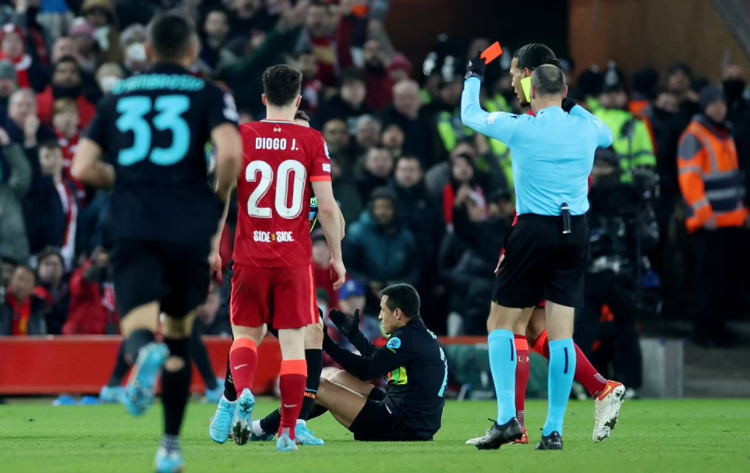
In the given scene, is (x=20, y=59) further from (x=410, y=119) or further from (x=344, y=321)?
(x=344, y=321)

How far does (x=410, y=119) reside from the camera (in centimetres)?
1769

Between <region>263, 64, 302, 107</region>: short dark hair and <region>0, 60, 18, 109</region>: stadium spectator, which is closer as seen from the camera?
<region>263, 64, 302, 107</region>: short dark hair

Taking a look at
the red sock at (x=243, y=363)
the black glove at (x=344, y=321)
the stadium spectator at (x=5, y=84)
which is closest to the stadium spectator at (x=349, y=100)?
the stadium spectator at (x=5, y=84)

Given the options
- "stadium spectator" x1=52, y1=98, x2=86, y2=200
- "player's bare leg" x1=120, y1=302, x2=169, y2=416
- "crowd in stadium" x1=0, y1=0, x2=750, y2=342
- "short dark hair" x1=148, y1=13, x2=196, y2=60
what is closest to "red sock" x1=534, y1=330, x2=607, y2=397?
"player's bare leg" x1=120, y1=302, x2=169, y2=416

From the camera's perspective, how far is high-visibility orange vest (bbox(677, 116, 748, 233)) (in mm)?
16938

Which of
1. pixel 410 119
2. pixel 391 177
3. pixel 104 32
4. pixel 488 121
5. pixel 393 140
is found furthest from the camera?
pixel 104 32

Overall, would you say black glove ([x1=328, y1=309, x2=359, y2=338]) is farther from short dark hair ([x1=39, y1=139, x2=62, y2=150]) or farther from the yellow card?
short dark hair ([x1=39, y1=139, x2=62, y2=150])

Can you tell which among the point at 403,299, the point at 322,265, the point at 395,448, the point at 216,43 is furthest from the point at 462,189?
the point at 395,448

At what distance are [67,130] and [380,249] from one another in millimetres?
3808

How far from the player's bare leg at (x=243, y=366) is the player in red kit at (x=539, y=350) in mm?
1489

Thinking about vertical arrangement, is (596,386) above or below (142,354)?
below

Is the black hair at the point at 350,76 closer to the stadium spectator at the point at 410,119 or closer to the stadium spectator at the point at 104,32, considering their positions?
the stadium spectator at the point at 410,119

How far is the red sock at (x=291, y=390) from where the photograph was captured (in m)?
→ 8.66

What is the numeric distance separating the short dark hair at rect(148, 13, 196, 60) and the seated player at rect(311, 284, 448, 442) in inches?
121
